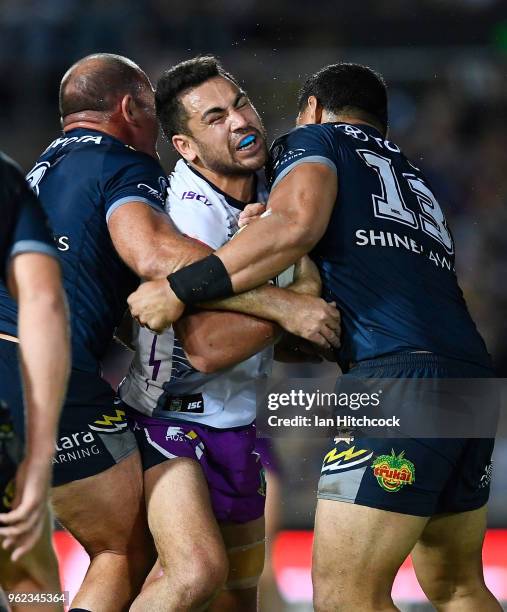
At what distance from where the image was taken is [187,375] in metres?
3.99

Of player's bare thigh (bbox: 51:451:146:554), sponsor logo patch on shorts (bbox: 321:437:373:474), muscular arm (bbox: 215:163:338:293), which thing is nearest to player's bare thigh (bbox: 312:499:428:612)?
sponsor logo patch on shorts (bbox: 321:437:373:474)

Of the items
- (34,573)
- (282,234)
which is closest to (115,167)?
(282,234)

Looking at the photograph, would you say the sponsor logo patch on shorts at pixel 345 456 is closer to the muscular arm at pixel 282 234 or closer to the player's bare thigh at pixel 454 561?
the player's bare thigh at pixel 454 561

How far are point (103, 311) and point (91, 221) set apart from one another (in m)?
0.33

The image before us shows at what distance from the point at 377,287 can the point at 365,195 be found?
326 millimetres

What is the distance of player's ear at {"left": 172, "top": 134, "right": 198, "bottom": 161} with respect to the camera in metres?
4.09

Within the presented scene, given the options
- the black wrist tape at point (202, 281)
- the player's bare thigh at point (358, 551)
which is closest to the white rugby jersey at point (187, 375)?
the black wrist tape at point (202, 281)

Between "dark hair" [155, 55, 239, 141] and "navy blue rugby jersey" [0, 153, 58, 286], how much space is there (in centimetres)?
142

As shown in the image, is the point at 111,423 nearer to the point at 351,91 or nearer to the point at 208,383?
the point at 208,383

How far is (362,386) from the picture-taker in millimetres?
3627

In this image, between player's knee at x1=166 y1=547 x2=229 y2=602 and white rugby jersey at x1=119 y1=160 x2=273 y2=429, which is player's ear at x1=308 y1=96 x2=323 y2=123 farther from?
player's knee at x1=166 y1=547 x2=229 y2=602

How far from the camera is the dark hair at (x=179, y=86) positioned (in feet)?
13.4

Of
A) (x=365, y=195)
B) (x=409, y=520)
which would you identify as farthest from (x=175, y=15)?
(x=409, y=520)

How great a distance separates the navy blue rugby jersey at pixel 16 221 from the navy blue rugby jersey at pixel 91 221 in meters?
0.95
